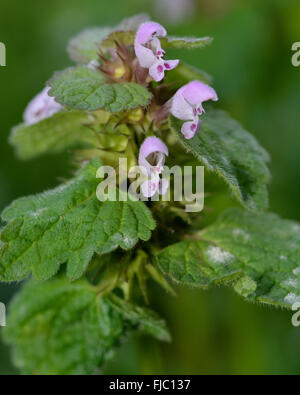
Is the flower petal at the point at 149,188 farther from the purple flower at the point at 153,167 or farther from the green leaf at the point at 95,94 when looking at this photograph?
the green leaf at the point at 95,94

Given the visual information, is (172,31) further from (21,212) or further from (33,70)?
(21,212)

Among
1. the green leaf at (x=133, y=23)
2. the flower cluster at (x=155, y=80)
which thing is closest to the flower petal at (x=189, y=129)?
the flower cluster at (x=155, y=80)

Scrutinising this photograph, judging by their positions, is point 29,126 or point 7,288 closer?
point 29,126

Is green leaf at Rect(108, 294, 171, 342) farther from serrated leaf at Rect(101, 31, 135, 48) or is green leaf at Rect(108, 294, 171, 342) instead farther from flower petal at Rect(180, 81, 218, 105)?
serrated leaf at Rect(101, 31, 135, 48)

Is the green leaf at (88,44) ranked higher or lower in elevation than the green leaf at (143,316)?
higher

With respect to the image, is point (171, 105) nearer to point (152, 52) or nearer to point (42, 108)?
point (152, 52)

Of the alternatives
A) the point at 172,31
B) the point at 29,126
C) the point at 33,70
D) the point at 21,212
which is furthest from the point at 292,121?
the point at 21,212

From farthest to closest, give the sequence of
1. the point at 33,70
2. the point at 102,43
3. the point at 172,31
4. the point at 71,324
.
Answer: the point at 33,70
the point at 172,31
the point at 71,324
the point at 102,43

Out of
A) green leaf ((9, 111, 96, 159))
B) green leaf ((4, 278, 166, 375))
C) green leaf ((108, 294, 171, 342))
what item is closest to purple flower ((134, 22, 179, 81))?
green leaf ((9, 111, 96, 159))
